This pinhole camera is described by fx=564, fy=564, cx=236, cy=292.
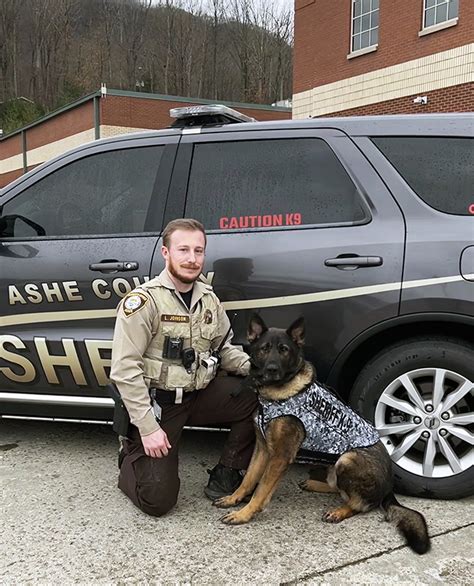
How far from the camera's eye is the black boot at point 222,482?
2.98 m

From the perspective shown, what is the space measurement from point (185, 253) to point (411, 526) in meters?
1.62

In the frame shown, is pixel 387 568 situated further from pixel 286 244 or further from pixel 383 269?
pixel 286 244

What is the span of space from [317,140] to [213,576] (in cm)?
221

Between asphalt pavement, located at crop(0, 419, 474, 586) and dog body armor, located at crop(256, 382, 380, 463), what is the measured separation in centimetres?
40

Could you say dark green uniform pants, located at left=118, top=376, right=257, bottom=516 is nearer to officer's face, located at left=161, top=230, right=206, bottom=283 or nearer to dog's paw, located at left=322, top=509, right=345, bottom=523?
dog's paw, located at left=322, top=509, right=345, bottom=523

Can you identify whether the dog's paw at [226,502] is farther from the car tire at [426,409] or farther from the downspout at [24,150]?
the downspout at [24,150]

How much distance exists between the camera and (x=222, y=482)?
3000 mm

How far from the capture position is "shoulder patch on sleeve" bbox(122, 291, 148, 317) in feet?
8.79

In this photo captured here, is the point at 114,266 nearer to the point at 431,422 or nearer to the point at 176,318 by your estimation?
the point at 176,318

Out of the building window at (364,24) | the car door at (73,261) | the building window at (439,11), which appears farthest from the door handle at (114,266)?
the building window at (364,24)

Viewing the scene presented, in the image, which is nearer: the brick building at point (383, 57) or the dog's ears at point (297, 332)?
the dog's ears at point (297, 332)

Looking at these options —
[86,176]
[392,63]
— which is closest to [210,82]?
[392,63]

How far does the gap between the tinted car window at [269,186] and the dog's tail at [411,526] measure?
1446mm

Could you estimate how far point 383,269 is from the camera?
2.86m
